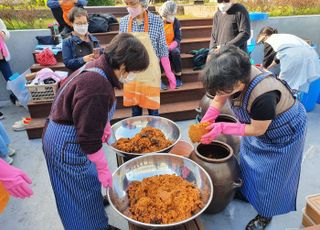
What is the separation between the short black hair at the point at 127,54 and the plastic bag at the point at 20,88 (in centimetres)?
301

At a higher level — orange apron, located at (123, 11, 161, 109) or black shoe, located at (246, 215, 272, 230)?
orange apron, located at (123, 11, 161, 109)

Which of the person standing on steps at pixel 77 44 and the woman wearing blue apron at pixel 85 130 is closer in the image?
the woman wearing blue apron at pixel 85 130

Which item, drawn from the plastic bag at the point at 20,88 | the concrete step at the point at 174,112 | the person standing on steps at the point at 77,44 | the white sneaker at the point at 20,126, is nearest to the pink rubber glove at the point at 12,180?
the person standing on steps at the point at 77,44

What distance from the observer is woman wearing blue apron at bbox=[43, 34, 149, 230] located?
1277 mm

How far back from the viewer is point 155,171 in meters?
1.77

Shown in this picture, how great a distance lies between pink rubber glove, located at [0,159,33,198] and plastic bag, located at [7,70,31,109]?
2724mm

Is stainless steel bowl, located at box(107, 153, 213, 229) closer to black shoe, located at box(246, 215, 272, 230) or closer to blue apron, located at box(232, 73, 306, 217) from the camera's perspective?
blue apron, located at box(232, 73, 306, 217)

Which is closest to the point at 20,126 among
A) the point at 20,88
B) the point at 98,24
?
the point at 20,88

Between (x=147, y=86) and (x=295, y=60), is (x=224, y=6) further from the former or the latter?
(x=147, y=86)

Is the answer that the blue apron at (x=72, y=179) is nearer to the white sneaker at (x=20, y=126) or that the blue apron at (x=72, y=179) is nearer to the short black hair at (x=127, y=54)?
the short black hair at (x=127, y=54)

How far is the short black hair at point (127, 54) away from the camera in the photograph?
1312 mm

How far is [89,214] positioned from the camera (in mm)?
1748

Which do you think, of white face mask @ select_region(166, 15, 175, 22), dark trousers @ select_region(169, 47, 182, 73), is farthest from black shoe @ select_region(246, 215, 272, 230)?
white face mask @ select_region(166, 15, 175, 22)

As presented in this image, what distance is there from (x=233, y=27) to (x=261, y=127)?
2160 mm
